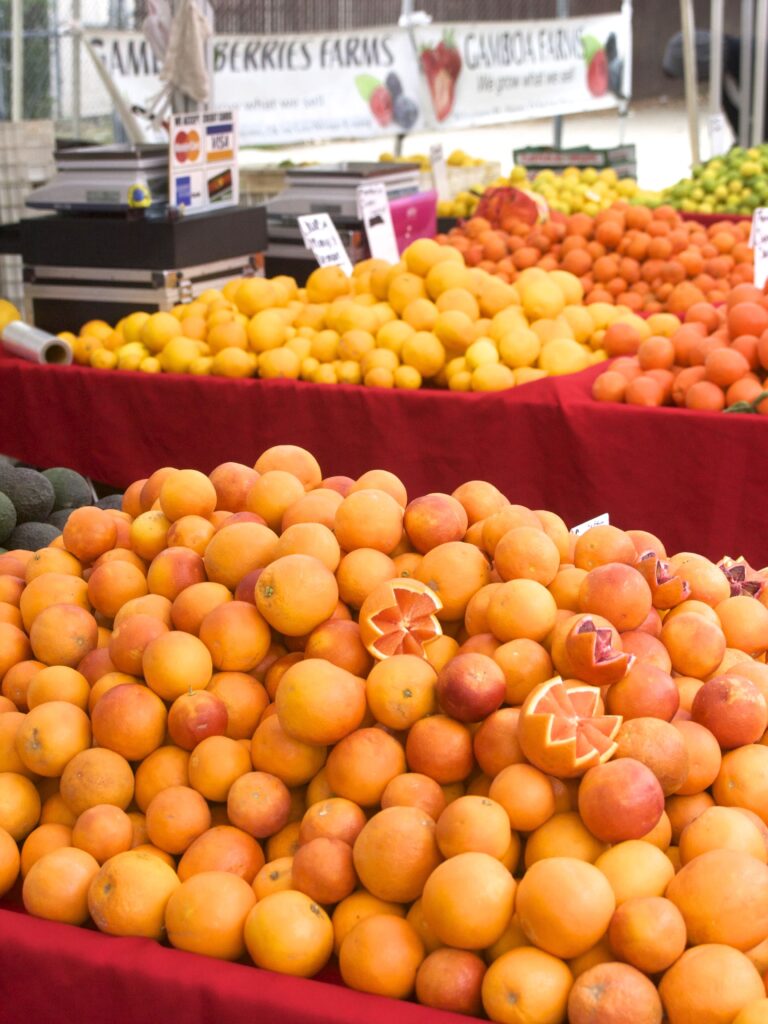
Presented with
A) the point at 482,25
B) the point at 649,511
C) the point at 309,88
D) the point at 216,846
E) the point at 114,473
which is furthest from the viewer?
the point at 482,25

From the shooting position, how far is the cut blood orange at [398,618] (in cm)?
137

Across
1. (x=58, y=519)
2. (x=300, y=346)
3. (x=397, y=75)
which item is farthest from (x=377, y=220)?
(x=397, y=75)

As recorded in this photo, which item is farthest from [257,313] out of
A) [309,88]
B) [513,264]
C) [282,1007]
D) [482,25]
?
[482,25]

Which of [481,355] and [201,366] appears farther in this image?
Result: [201,366]

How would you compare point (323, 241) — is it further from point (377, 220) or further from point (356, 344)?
point (356, 344)

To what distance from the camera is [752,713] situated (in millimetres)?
1287

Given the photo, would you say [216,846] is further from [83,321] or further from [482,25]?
[482,25]

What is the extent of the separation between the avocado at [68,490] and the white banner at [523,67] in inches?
262

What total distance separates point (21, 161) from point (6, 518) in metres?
3.94

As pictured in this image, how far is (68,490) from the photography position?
2.73 metres

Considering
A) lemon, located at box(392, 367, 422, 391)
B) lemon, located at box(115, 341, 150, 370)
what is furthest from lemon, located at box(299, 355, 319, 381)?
Result: lemon, located at box(115, 341, 150, 370)

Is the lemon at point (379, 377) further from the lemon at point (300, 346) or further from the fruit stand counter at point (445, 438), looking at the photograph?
the lemon at point (300, 346)

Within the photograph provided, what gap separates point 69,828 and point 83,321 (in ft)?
10.2

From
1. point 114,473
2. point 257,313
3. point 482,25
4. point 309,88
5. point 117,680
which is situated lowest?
point 114,473
